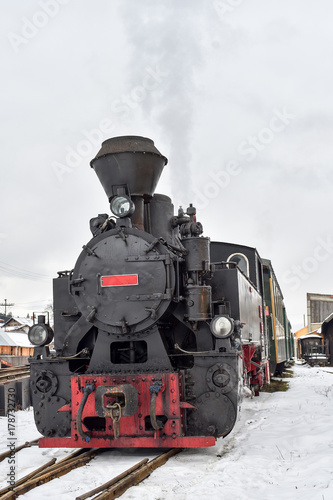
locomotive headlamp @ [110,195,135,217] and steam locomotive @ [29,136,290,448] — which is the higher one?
locomotive headlamp @ [110,195,135,217]

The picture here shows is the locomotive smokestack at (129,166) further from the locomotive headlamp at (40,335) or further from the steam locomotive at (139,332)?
the locomotive headlamp at (40,335)

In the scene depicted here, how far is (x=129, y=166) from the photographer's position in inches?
249

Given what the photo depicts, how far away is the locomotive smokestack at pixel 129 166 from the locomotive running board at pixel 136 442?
2.89 m

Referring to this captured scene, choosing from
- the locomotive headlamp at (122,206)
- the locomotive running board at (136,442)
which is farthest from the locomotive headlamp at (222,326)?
the locomotive headlamp at (122,206)

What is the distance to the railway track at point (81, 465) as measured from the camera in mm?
3961

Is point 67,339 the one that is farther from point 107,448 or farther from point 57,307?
point 107,448

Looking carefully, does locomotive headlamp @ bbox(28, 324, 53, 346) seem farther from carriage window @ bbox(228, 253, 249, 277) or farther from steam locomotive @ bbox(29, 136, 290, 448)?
carriage window @ bbox(228, 253, 249, 277)

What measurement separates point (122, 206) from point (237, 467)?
3104 millimetres

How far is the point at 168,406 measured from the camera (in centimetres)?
549

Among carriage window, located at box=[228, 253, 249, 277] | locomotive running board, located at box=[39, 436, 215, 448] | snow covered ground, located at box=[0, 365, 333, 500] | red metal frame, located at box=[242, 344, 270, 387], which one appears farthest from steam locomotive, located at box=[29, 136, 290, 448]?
carriage window, located at box=[228, 253, 249, 277]

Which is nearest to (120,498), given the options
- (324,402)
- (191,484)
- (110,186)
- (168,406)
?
(191,484)

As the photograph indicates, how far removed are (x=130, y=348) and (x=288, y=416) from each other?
3033mm

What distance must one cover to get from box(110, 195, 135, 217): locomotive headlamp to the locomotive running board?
253 centimetres

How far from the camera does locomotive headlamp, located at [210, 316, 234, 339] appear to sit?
5.68 m
